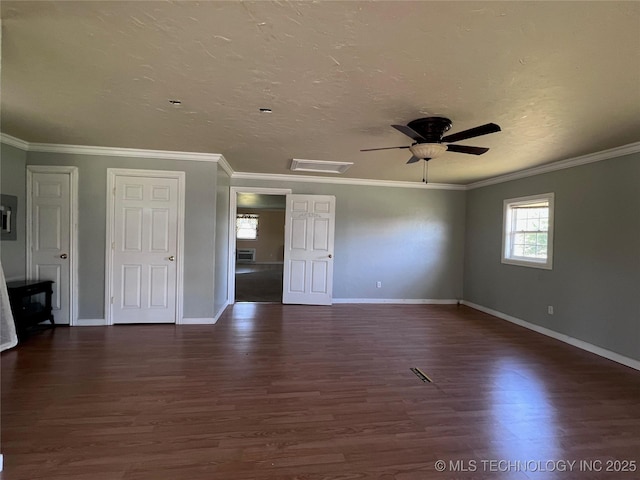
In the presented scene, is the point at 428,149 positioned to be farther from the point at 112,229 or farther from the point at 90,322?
the point at 90,322

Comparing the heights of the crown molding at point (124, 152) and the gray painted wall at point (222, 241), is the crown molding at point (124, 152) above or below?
above

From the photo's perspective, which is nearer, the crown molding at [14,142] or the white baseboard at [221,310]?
the crown molding at [14,142]

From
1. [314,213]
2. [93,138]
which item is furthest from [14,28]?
[314,213]

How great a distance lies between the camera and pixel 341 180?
5.95 metres

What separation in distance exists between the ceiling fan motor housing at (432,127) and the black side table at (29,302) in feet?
14.8

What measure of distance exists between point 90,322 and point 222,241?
2053 mm

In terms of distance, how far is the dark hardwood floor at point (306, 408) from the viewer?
73.0 inches

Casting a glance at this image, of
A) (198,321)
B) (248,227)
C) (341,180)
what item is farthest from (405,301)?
(248,227)

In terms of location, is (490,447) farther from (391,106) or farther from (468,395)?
Answer: (391,106)

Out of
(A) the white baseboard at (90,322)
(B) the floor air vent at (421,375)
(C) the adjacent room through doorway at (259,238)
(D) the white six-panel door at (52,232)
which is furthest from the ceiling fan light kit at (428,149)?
(C) the adjacent room through doorway at (259,238)

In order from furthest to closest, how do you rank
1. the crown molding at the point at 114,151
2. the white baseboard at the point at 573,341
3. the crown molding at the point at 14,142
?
the crown molding at the point at 114,151 → the crown molding at the point at 14,142 → the white baseboard at the point at 573,341

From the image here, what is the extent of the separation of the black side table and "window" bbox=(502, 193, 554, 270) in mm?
6590

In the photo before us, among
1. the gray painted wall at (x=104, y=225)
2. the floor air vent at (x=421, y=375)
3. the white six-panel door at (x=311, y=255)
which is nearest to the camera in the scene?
the floor air vent at (x=421, y=375)

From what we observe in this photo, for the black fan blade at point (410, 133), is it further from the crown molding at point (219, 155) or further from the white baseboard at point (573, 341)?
Result: the white baseboard at point (573, 341)
